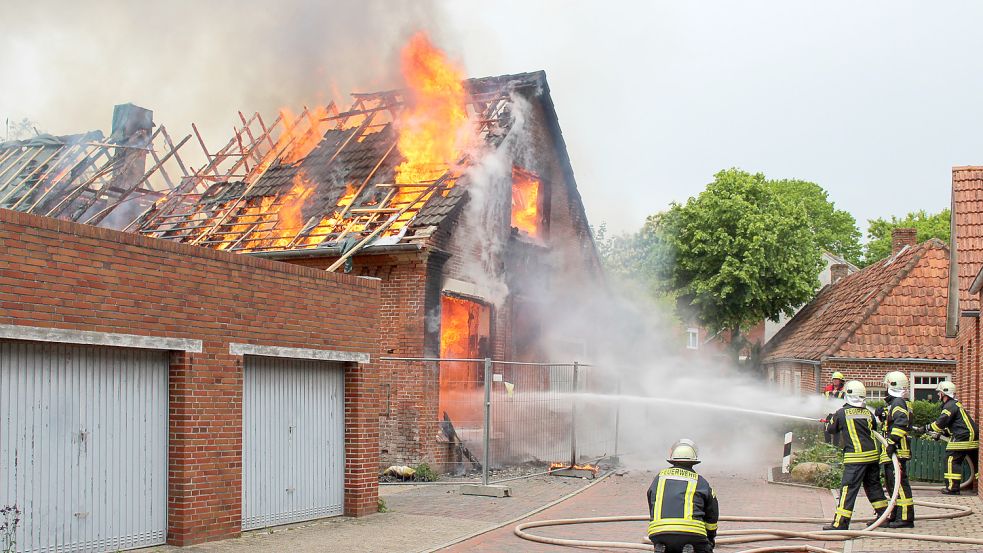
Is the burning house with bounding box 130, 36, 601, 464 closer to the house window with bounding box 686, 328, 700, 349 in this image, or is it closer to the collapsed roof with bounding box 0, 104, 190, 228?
the collapsed roof with bounding box 0, 104, 190, 228

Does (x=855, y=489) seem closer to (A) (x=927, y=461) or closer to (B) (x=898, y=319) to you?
(A) (x=927, y=461)

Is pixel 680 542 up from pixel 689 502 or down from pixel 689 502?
down

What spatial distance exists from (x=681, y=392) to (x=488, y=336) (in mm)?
9355

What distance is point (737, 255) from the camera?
34.7 m

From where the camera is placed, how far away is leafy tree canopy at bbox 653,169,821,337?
112 ft

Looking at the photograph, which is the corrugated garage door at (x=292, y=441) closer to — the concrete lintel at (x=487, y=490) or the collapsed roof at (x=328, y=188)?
the concrete lintel at (x=487, y=490)

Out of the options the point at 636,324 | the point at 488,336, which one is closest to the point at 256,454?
the point at 488,336

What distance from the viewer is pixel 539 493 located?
1512cm

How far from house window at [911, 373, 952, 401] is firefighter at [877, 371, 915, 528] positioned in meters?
10.9

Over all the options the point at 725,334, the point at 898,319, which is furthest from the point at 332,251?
the point at 725,334

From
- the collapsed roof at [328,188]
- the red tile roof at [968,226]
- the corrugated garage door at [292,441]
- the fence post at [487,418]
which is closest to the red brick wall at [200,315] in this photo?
the corrugated garage door at [292,441]

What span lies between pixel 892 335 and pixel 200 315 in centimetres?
1898

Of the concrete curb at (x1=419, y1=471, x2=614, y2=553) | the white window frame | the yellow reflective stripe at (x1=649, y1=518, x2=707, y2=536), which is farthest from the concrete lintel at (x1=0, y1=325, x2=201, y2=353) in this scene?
the white window frame

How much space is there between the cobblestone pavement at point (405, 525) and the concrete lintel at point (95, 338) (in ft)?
6.52
